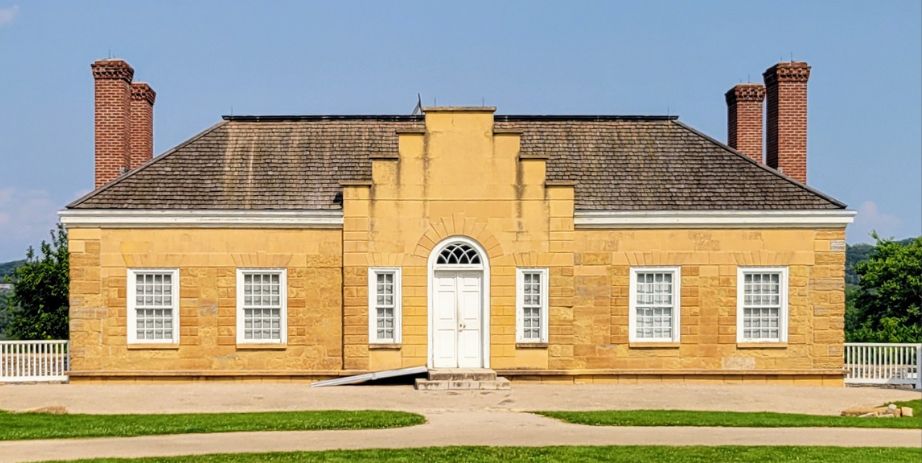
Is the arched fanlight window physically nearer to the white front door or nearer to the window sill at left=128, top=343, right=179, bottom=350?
the white front door

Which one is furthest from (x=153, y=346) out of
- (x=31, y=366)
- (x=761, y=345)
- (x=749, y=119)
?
(x=749, y=119)

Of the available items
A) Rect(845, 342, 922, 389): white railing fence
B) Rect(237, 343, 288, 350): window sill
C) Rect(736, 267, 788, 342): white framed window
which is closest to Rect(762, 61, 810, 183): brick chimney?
Rect(736, 267, 788, 342): white framed window

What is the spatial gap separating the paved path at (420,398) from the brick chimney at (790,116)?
6.56 metres

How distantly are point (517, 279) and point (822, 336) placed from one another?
24.9ft

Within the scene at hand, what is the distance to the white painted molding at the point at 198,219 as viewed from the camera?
2292 centimetres

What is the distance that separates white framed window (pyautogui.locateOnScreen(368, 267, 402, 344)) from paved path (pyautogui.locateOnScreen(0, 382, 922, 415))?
171 centimetres

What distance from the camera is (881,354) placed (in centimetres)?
2475

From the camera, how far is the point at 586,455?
13234mm

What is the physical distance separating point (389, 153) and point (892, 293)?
22.4 metres

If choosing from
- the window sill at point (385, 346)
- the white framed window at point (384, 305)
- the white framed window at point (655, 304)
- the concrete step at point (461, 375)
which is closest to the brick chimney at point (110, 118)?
the white framed window at point (384, 305)

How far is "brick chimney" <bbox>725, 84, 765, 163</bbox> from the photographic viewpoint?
90.7ft

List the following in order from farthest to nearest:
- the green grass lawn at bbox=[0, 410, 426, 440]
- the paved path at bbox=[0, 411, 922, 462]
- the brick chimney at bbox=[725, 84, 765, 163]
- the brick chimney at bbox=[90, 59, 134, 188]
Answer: the brick chimney at bbox=[725, 84, 765, 163], the brick chimney at bbox=[90, 59, 134, 188], the green grass lawn at bbox=[0, 410, 426, 440], the paved path at bbox=[0, 411, 922, 462]

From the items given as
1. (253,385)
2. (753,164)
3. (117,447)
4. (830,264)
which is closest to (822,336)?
(830,264)

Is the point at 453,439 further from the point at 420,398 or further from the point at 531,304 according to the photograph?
the point at 531,304
